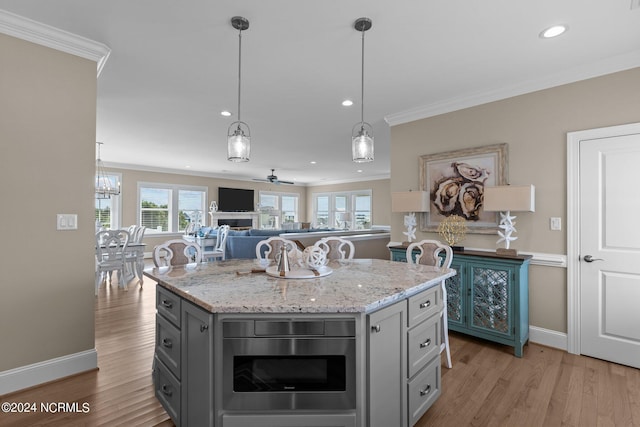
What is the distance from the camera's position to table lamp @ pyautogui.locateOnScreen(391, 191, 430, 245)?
3.77 m

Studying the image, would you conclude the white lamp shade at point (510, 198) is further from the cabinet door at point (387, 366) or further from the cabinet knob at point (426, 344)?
the cabinet door at point (387, 366)

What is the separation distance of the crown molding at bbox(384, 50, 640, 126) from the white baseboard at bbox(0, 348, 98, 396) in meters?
4.12

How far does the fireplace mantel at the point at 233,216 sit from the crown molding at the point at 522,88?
6.79m

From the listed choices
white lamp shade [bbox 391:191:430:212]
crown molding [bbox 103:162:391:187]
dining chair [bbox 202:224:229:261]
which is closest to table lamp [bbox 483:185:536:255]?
white lamp shade [bbox 391:191:430:212]

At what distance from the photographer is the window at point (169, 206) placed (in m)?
8.63

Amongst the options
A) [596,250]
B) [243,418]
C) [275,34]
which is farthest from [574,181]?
[243,418]

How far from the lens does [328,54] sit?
2592 millimetres

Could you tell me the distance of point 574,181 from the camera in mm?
2855

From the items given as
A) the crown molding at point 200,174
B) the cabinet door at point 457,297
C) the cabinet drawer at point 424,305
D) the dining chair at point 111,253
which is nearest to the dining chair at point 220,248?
the dining chair at point 111,253

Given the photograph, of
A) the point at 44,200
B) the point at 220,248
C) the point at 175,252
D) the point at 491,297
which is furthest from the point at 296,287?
the point at 220,248

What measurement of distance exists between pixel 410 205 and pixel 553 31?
2084 mm

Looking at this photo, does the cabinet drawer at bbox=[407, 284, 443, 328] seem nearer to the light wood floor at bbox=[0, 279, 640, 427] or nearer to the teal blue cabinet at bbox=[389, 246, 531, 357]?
the light wood floor at bbox=[0, 279, 640, 427]

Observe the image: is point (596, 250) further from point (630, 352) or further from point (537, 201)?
point (630, 352)

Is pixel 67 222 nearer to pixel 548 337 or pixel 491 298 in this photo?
pixel 491 298
